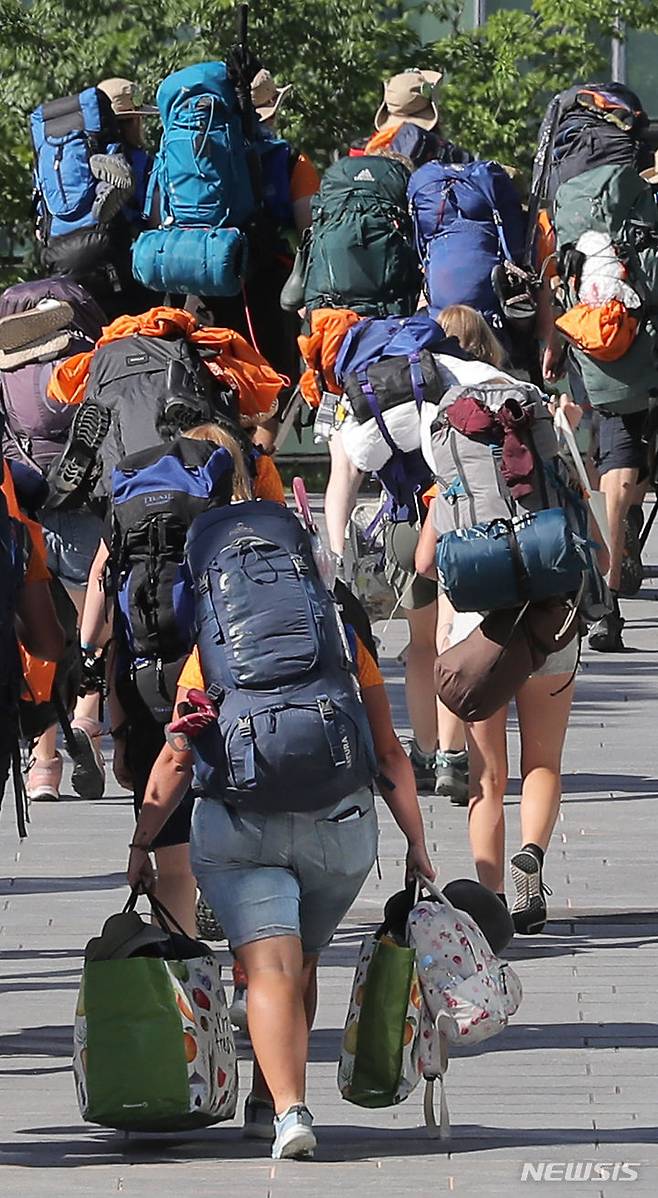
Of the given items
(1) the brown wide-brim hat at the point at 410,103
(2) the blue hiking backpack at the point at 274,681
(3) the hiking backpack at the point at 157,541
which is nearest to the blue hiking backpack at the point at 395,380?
(3) the hiking backpack at the point at 157,541

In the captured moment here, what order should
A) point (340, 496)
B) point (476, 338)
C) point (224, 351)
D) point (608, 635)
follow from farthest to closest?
point (608, 635), point (340, 496), point (476, 338), point (224, 351)

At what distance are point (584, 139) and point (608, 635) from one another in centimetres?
230

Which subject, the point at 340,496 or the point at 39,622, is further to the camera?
the point at 340,496

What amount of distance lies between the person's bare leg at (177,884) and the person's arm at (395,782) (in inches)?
37.2

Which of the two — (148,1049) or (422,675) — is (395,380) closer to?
(422,675)

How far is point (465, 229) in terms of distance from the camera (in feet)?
34.6

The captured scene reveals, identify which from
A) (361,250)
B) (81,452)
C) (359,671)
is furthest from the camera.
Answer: (361,250)

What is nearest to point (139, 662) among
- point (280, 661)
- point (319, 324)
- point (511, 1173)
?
point (280, 661)

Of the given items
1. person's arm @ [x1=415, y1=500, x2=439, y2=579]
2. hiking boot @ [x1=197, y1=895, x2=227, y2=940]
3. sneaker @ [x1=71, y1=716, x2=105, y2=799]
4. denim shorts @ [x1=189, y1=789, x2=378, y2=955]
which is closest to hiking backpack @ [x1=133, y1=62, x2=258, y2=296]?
sneaker @ [x1=71, y1=716, x2=105, y2=799]

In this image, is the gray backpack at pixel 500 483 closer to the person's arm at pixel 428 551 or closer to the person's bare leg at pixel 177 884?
the person's arm at pixel 428 551

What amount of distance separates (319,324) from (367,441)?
632 mm

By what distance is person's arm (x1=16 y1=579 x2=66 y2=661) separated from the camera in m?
5.99

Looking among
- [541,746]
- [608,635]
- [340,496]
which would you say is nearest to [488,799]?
[541,746]

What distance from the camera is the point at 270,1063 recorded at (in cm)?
533
